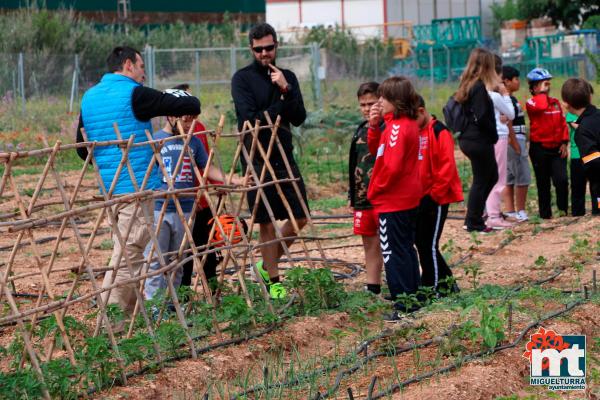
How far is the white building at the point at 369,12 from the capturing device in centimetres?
5134

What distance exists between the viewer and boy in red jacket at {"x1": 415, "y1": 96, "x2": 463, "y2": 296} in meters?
7.03

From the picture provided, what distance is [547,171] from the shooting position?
10.6 meters

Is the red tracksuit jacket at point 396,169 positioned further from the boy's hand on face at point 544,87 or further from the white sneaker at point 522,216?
the boy's hand on face at point 544,87

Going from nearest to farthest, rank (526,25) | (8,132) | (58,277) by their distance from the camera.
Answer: (58,277), (8,132), (526,25)

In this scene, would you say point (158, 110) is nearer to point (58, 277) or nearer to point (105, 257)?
point (58, 277)

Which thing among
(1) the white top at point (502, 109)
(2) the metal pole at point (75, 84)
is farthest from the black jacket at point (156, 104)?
(2) the metal pole at point (75, 84)

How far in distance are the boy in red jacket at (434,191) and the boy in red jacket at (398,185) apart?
15.5 inches

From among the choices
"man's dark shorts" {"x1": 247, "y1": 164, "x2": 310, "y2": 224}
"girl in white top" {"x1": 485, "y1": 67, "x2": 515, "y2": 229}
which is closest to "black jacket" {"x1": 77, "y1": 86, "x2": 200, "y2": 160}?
"man's dark shorts" {"x1": 247, "y1": 164, "x2": 310, "y2": 224}

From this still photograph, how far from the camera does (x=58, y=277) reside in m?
8.69

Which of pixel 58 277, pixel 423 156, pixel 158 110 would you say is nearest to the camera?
pixel 158 110

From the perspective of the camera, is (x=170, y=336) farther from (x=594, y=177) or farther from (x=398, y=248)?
(x=594, y=177)

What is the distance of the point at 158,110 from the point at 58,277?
2.77m

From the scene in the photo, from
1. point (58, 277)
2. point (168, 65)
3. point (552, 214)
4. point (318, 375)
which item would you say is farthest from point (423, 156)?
point (168, 65)

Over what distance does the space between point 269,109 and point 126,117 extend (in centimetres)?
112
